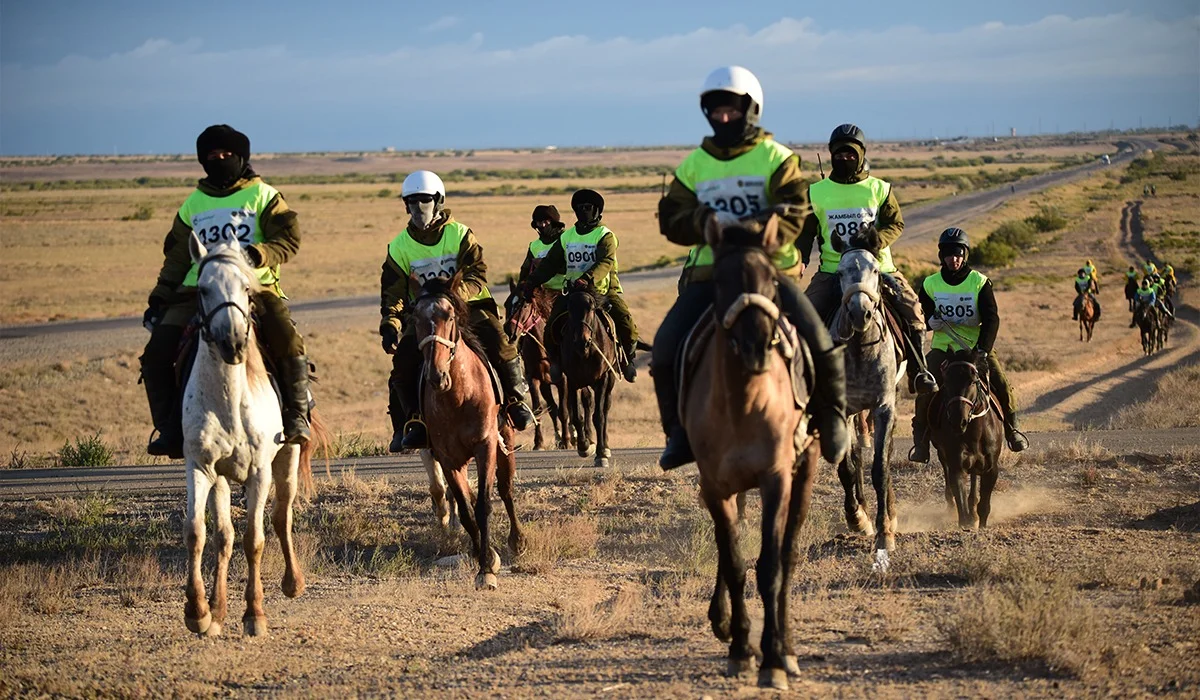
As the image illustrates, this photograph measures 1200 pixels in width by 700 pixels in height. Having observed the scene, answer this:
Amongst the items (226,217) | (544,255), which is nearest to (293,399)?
(226,217)

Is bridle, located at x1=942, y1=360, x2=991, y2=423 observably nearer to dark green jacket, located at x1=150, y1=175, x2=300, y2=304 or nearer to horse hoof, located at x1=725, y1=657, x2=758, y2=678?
horse hoof, located at x1=725, y1=657, x2=758, y2=678

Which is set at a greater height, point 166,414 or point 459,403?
point 166,414

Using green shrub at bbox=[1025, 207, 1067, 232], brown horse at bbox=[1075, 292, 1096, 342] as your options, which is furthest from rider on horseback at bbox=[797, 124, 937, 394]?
green shrub at bbox=[1025, 207, 1067, 232]

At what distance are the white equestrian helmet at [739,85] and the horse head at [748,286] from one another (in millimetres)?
884

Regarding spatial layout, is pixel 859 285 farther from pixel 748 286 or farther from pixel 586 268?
pixel 586 268

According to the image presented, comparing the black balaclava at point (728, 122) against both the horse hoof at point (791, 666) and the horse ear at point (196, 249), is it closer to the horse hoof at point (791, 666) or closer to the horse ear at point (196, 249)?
the horse hoof at point (791, 666)

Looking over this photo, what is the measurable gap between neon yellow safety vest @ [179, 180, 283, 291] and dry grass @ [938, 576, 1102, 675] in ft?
17.5

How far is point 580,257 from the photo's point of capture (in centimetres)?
1706

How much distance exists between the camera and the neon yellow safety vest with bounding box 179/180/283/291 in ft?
31.5

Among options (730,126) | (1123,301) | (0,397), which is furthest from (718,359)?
(1123,301)

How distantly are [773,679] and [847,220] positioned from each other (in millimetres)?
5655

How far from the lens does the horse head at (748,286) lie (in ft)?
22.5

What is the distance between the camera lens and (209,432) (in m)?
8.84

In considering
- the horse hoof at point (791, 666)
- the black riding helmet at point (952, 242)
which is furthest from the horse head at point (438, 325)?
the black riding helmet at point (952, 242)
